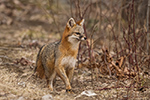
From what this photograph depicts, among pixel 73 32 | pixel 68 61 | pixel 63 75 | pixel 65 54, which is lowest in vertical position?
pixel 63 75

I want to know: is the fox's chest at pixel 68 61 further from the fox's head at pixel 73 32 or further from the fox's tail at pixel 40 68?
Result: the fox's tail at pixel 40 68

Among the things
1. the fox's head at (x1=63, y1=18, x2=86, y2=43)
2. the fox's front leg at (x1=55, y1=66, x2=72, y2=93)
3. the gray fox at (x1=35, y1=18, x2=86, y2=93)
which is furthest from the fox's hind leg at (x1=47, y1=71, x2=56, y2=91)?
the fox's head at (x1=63, y1=18, x2=86, y2=43)

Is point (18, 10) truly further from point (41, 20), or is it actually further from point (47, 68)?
point (47, 68)

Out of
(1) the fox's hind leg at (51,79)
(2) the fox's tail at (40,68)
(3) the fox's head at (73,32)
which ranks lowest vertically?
(1) the fox's hind leg at (51,79)

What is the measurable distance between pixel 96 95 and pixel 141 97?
2.53 ft

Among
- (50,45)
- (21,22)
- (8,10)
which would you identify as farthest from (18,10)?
(50,45)

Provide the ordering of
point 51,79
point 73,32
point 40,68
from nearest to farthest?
point 73,32
point 51,79
point 40,68

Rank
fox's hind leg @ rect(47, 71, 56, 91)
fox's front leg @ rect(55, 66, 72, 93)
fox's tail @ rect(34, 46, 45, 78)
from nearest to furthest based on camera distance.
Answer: fox's front leg @ rect(55, 66, 72, 93) → fox's hind leg @ rect(47, 71, 56, 91) → fox's tail @ rect(34, 46, 45, 78)

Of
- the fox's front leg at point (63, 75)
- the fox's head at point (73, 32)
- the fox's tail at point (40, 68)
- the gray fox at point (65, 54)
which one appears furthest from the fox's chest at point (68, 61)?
the fox's tail at point (40, 68)

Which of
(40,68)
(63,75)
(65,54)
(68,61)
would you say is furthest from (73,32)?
(40,68)

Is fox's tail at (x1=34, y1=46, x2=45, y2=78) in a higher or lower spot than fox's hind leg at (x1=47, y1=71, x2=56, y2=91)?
higher

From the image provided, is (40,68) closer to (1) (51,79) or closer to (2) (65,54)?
(1) (51,79)

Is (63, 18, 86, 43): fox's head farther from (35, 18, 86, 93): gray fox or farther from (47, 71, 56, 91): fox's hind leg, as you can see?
(47, 71, 56, 91): fox's hind leg

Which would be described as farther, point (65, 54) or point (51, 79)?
point (51, 79)
